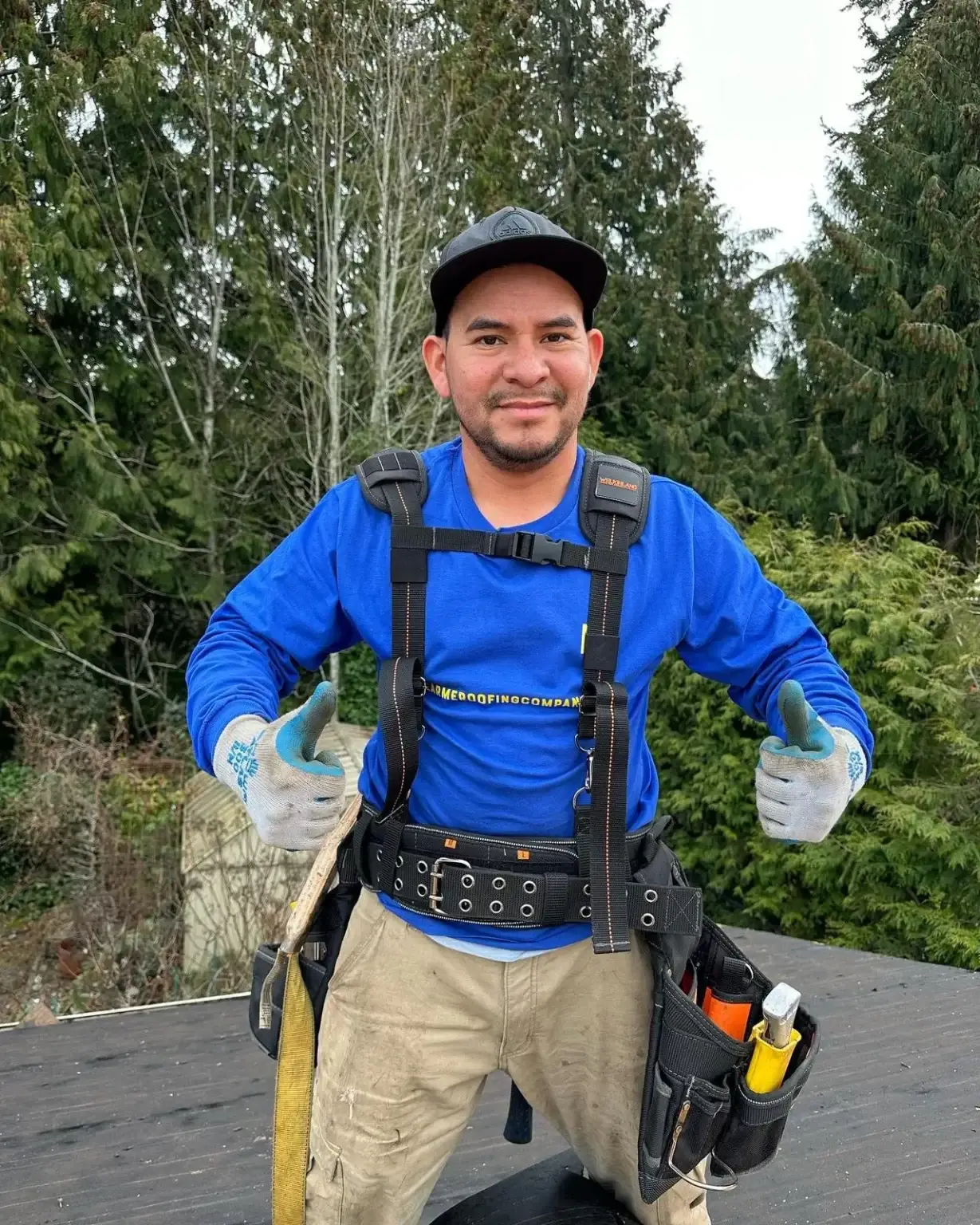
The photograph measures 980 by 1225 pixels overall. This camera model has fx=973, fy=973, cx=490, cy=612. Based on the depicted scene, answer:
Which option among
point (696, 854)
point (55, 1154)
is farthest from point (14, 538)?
point (55, 1154)

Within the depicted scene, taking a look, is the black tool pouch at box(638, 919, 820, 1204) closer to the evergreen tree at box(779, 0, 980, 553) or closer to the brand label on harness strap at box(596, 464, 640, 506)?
the brand label on harness strap at box(596, 464, 640, 506)

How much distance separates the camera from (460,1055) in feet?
4.90

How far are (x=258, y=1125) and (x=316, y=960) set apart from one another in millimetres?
1290

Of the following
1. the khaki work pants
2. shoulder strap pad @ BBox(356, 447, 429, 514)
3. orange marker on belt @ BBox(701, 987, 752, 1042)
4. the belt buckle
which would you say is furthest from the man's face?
orange marker on belt @ BBox(701, 987, 752, 1042)

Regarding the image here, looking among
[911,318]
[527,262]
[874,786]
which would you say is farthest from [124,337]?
[527,262]

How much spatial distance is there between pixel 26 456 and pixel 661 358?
289 inches

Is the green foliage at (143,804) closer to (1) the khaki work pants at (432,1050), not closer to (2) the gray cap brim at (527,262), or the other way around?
(1) the khaki work pants at (432,1050)

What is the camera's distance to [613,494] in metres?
1.44

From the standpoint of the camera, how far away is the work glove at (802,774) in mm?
1291

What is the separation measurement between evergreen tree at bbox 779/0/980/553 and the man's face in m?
9.47

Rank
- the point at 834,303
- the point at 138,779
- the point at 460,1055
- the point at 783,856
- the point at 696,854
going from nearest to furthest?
the point at 460,1055, the point at 783,856, the point at 696,854, the point at 138,779, the point at 834,303

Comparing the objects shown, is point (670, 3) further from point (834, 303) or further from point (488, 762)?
point (488, 762)

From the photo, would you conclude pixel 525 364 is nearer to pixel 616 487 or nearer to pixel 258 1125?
pixel 616 487

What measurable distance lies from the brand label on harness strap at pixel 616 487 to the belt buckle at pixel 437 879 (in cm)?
57
